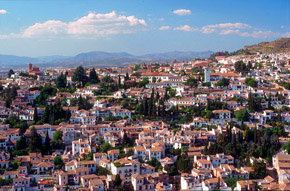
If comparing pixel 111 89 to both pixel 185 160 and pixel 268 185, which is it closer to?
pixel 185 160

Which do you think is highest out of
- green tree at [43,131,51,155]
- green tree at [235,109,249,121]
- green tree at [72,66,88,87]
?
green tree at [72,66,88,87]

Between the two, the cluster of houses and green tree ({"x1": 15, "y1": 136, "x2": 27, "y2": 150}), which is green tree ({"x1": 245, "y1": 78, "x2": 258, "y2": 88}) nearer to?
the cluster of houses

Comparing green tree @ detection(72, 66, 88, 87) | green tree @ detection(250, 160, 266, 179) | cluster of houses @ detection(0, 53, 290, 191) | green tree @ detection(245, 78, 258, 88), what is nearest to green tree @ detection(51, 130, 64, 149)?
cluster of houses @ detection(0, 53, 290, 191)

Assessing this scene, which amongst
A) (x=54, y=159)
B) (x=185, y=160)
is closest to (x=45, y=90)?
(x=54, y=159)

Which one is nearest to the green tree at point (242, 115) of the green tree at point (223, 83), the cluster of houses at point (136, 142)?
the cluster of houses at point (136, 142)

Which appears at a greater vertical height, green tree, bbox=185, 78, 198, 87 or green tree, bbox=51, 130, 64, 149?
green tree, bbox=185, 78, 198, 87

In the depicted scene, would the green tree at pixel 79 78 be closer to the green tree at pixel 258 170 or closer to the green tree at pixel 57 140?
the green tree at pixel 57 140

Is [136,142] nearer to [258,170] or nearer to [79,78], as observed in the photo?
[258,170]
